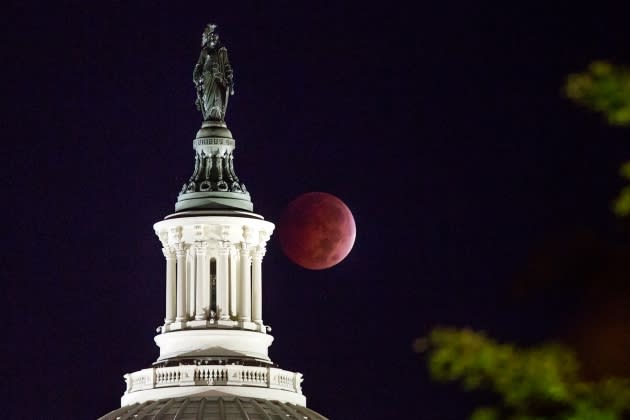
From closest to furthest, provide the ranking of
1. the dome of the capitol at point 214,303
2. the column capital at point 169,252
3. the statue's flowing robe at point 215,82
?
the dome of the capitol at point 214,303
the column capital at point 169,252
the statue's flowing robe at point 215,82

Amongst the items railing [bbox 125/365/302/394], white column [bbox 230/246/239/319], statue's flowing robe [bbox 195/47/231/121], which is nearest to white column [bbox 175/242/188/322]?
white column [bbox 230/246/239/319]

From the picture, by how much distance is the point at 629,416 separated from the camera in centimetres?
3005

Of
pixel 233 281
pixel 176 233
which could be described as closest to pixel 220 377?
pixel 233 281

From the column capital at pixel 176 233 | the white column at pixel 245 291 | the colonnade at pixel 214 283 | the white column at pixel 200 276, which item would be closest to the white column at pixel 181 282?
the colonnade at pixel 214 283

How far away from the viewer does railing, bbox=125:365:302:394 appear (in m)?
96.9

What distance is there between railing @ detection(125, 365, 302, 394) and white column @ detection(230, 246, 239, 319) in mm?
3009

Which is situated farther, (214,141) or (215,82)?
(215,82)

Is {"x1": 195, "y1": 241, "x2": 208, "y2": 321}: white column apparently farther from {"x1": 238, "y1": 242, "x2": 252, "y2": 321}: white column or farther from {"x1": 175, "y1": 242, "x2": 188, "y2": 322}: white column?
{"x1": 238, "y1": 242, "x2": 252, "y2": 321}: white column

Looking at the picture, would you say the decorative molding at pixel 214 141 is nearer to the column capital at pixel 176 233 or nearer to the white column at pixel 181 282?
the column capital at pixel 176 233

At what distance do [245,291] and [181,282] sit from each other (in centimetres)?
261

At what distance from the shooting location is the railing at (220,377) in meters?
96.9

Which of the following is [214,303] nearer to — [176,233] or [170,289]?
[170,289]

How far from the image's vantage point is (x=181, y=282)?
100 m

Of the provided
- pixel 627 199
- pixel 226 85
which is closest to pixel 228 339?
pixel 226 85
